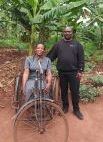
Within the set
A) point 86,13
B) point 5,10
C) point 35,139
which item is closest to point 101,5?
point 86,13

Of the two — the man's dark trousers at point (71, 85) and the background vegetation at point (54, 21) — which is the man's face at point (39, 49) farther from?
the background vegetation at point (54, 21)

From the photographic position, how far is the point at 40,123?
5965mm

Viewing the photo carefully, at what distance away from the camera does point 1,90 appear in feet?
26.7

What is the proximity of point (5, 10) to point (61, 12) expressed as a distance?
2.68 meters

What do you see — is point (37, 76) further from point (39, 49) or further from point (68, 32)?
point (68, 32)

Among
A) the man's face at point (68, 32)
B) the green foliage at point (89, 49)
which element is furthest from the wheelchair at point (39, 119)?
the green foliage at point (89, 49)

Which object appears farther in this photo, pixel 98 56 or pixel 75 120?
pixel 98 56

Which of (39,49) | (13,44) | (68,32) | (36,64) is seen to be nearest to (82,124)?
(36,64)

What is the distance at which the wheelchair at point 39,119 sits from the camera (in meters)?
5.93

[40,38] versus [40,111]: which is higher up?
[40,38]

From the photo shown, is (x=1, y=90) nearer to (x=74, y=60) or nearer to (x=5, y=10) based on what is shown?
(x=74, y=60)

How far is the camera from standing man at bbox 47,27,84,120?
22.3ft

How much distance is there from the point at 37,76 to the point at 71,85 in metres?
0.81

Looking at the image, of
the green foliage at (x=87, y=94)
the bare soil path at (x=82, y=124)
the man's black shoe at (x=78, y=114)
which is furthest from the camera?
the green foliage at (x=87, y=94)
